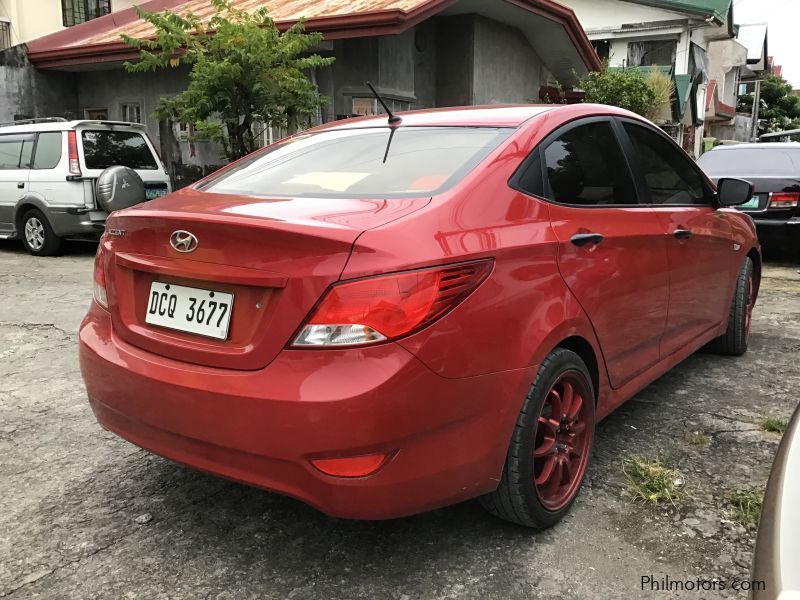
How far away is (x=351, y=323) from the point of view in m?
1.97

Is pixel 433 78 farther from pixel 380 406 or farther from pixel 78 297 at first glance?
pixel 380 406

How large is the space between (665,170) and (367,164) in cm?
167

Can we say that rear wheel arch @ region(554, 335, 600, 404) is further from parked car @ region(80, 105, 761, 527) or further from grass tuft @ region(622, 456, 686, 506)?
grass tuft @ region(622, 456, 686, 506)

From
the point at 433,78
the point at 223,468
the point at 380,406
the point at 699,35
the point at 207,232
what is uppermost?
the point at 699,35

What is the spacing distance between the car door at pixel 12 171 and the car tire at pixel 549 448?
897 cm

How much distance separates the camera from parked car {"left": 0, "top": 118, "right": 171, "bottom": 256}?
9.04 m

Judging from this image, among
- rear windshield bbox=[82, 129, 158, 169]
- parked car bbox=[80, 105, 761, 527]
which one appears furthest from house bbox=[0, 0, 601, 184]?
parked car bbox=[80, 105, 761, 527]

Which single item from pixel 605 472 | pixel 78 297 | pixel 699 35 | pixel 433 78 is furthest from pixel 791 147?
pixel 699 35

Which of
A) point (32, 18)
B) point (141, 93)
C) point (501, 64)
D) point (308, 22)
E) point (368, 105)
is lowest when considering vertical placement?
point (368, 105)

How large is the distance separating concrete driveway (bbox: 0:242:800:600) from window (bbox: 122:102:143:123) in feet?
34.7

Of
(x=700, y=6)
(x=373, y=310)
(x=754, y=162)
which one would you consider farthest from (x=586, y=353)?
(x=700, y=6)

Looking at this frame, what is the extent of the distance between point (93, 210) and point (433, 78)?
5.83 m

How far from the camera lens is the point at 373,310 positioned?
196cm

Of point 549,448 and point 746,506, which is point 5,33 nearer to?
point 549,448
